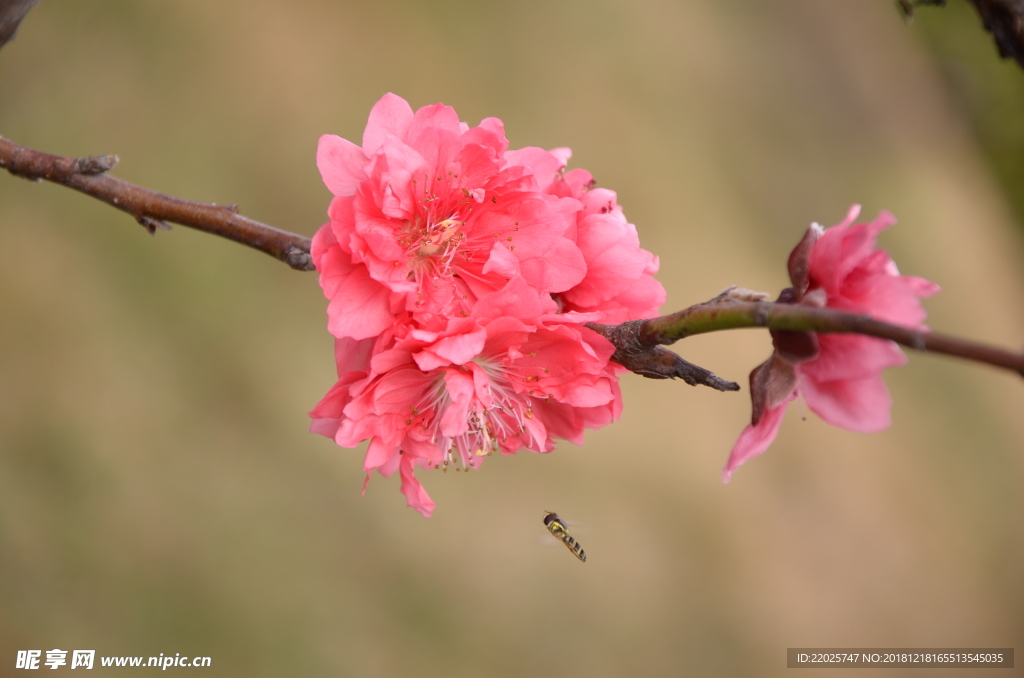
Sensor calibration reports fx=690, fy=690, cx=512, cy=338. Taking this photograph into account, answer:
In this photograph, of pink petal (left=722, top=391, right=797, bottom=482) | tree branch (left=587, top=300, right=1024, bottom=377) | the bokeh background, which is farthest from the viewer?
the bokeh background

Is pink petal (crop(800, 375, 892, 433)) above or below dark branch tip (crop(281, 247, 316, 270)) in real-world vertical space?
below

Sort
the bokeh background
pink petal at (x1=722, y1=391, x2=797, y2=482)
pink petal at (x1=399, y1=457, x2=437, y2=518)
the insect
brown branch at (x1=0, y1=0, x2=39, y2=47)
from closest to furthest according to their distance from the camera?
pink petal at (x1=722, y1=391, x2=797, y2=482)
pink petal at (x1=399, y1=457, x2=437, y2=518)
brown branch at (x1=0, y1=0, x2=39, y2=47)
the insect
the bokeh background

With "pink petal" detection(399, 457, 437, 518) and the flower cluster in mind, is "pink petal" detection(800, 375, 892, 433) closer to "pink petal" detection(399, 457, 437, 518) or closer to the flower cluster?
the flower cluster

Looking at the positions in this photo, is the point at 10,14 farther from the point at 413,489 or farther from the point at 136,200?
the point at 413,489

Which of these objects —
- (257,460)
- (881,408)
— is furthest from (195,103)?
(881,408)

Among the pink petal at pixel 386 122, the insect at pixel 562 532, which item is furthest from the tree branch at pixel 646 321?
the insect at pixel 562 532

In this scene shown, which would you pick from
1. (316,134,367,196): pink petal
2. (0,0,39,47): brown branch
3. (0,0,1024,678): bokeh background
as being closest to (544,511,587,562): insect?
(0,0,1024,678): bokeh background

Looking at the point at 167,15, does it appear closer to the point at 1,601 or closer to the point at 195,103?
the point at 195,103
